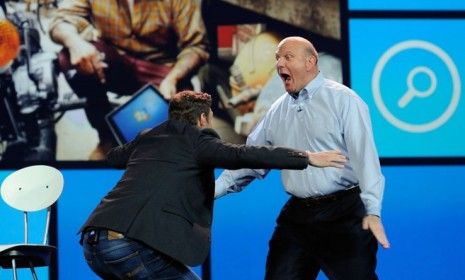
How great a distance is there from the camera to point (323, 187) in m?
3.93

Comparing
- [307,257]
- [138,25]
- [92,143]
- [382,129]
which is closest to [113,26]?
[138,25]

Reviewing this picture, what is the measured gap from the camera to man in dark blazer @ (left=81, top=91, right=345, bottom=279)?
10.9 feet

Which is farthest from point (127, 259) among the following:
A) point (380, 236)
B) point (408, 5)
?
point (408, 5)

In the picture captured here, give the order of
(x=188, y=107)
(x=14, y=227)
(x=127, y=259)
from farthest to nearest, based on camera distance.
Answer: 1. (x=14, y=227)
2. (x=188, y=107)
3. (x=127, y=259)

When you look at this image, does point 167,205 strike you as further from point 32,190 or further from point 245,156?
point 32,190

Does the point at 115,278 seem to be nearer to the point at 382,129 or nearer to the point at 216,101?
the point at 216,101

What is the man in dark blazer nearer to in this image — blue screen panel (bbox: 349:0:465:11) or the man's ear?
the man's ear

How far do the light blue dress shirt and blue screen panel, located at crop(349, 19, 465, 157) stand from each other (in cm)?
166

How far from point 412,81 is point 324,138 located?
6.52 ft

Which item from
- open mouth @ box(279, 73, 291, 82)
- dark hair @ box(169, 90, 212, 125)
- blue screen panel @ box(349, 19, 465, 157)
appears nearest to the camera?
dark hair @ box(169, 90, 212, 125)

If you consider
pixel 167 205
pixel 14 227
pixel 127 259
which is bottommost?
pixel 14 227

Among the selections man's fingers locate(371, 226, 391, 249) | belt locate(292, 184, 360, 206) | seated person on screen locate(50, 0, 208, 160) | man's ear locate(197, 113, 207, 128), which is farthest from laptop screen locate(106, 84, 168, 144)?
man's fingers locate(371, 226, 391, 249)

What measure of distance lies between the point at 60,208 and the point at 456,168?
2.33 meters

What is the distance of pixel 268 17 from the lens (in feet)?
18.5
